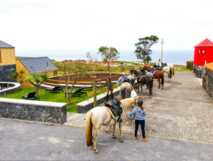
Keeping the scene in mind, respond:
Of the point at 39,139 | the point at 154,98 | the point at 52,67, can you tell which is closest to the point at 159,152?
the point at 39,139

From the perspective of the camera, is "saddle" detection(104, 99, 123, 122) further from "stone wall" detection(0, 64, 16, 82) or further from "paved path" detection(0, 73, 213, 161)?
"stone wall" detection(0, 64, 16, 82)

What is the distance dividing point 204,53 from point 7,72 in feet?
93.7

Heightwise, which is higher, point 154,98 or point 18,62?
point 18,62

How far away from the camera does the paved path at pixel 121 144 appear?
7.80 m

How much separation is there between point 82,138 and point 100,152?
4.67 ft

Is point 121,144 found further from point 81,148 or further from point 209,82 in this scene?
point 209,82

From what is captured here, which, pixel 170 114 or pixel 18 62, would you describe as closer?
pixel 170 114

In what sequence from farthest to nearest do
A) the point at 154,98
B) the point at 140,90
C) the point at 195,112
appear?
the point at 140,90, the point at 154,98, the point at 195,112

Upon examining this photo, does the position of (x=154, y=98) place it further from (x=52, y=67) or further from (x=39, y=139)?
(x=52, y=67)

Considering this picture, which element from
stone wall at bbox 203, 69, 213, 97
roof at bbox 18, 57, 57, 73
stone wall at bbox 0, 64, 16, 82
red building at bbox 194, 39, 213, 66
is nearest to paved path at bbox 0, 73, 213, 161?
stone wall at bbox 203, 69, 213, 97

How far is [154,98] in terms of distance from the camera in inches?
663

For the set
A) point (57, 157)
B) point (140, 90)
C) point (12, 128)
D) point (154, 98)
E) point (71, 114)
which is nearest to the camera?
point (57, 157)

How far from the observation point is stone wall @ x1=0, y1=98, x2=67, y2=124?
11.0 m

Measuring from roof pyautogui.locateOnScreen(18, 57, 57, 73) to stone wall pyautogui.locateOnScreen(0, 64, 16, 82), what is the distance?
132 cm
